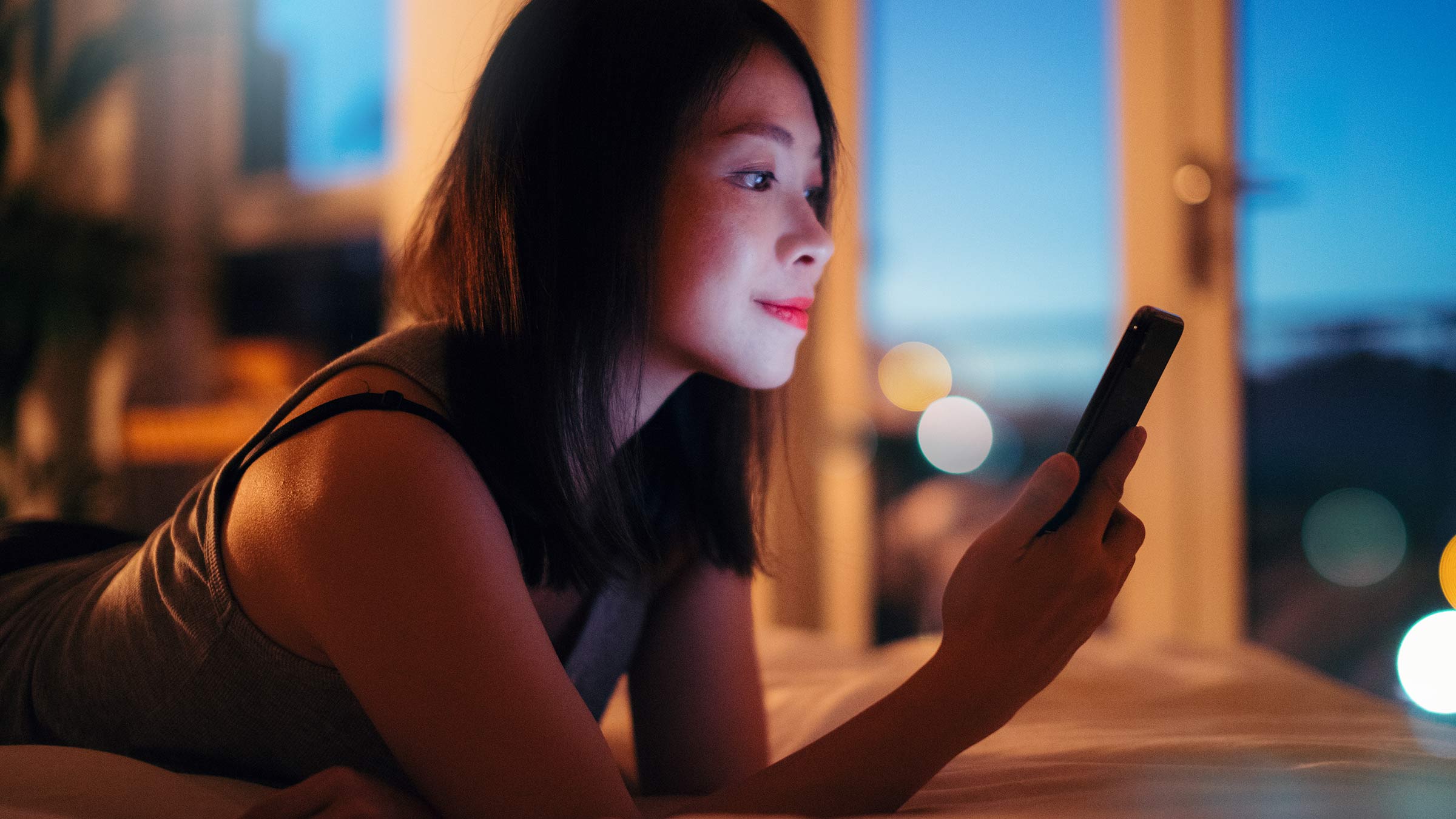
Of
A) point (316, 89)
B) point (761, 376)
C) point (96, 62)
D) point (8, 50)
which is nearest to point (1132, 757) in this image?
point (761, 376)

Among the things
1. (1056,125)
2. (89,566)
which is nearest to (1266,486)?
A: (1056,125)

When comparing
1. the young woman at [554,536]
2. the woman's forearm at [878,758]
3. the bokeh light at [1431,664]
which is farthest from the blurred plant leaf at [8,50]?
the bokeh light at [1431,664]

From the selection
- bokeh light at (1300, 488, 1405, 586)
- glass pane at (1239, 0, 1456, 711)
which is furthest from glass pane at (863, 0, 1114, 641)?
bokeh light at (1300, 488, 1405, 586)

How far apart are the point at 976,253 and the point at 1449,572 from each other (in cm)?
105

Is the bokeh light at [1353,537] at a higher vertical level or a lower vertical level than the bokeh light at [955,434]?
lower

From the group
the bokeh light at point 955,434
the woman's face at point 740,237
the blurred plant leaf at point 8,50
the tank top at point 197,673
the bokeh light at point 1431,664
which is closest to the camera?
Result: the tank top at point 197,673

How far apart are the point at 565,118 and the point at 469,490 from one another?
0.32 m

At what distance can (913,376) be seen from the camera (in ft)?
7.16

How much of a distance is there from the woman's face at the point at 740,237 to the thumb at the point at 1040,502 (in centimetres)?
27

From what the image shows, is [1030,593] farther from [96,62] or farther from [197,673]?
[96,62]

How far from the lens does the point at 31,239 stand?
251cm

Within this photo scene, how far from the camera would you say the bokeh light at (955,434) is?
2.14m

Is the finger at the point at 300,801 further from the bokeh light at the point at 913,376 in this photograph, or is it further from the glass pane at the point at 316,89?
the glass pane at the point at 316,89

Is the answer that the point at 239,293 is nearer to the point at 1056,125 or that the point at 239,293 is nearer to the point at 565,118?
the point at 1056,125
